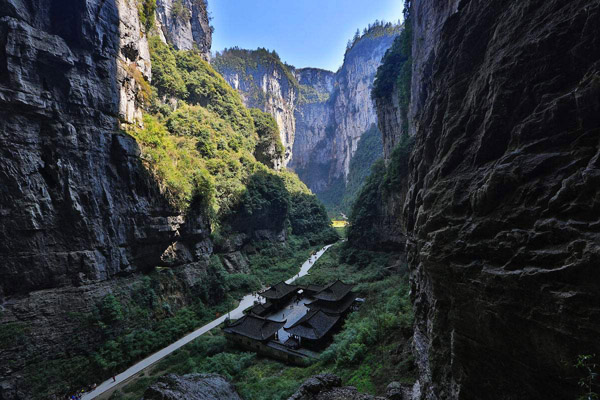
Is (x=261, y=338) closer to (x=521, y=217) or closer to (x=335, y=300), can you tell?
(x=335, y=300)

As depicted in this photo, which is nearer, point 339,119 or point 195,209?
point 195,209

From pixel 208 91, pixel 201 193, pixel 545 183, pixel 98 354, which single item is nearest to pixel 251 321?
pixel 98 354

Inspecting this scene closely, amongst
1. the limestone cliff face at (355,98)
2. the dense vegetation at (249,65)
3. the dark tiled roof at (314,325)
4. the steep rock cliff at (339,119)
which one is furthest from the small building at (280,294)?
the limestone cliff face at (355,98)

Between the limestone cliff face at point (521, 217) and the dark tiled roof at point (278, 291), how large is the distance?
1747 centimetres

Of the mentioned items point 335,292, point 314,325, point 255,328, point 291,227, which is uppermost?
point 291,227

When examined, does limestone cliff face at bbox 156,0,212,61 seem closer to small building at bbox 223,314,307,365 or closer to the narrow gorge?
the narrow gorge

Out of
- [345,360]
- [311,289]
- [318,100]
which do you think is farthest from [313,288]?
[318,100]

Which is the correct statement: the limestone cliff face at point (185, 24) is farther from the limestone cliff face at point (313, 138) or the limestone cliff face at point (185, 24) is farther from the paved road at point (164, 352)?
the limestone cliff face at point (313, 138)

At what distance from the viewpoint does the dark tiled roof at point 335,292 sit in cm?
2045

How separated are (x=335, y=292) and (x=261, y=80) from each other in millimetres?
79904

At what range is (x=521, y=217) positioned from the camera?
176 inches

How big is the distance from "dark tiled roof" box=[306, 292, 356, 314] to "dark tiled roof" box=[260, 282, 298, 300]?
360 centimetres

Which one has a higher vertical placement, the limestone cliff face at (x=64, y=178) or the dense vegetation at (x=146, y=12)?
the dense vegetation at (x=146, y=12)

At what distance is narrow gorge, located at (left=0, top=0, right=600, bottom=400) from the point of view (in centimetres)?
426
